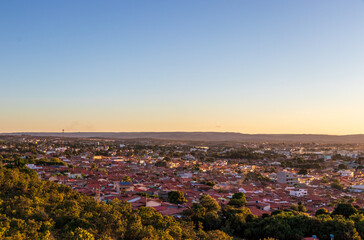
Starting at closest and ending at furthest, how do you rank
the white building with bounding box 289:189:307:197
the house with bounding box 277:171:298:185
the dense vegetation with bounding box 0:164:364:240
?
the dense vegetation with bounding box 0:164:364:240
the white building with bounding box 289:189:307:197
the house with bounding box 277:171:298:185

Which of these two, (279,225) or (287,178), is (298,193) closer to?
(287,178)

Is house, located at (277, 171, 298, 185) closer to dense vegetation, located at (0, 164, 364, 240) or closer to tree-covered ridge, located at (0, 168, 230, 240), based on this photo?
dense vegetation, located at (0, 164, 364, 240)

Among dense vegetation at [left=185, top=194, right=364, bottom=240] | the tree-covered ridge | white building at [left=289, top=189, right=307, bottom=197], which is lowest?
white building at [left=289, top=189, right=307, bottom=197]

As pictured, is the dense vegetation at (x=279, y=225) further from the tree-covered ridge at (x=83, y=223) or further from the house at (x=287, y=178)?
the house at (x=287, y=178)

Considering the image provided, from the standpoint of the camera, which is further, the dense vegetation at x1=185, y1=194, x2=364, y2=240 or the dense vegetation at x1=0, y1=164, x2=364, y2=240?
the dense vegetation at x1=185, y1=194, x2=364, y2=240

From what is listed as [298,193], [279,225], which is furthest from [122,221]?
[298,193]

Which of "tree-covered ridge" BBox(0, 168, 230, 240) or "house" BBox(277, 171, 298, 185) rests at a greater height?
"tree-covered ridge" BBox(0, 168, 230, 240)

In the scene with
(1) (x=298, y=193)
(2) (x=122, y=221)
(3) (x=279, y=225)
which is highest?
(2) (x=122, y=221)

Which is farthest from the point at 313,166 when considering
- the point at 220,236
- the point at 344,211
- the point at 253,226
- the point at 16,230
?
the point at 16,230

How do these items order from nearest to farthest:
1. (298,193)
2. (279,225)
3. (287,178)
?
(279,225)
(298,193)
(287,178)

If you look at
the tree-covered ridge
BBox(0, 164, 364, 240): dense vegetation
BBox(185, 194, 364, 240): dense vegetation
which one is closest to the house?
BBox(0, 164, 364, 240): dense vegetation

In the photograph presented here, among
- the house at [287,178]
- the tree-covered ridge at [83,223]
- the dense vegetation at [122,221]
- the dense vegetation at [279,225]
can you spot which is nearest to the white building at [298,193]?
the house at [287,178]
